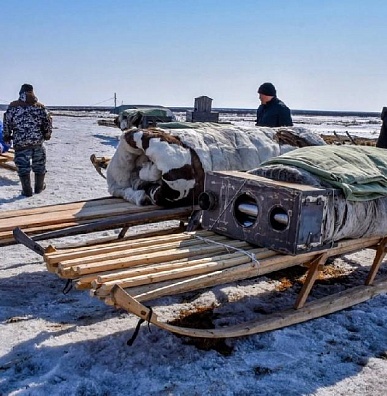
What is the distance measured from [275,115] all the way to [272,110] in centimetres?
8

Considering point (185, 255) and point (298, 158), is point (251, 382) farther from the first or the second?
point (298, 158)

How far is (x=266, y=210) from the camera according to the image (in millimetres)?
3668

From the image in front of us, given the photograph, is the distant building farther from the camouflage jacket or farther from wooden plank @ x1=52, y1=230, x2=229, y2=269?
wooden plank @ x1=52, y1=230, x2=229, y2=269

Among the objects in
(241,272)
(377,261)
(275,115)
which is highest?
(275,115)

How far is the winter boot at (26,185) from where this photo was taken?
781 cm

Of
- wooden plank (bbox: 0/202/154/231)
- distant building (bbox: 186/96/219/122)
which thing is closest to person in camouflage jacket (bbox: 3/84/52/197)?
wooden plank (bbox: 0/202/154/231)

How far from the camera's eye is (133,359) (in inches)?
126

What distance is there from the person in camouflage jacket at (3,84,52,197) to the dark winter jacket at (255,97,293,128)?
319 cm

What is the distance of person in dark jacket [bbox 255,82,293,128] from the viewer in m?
7.11

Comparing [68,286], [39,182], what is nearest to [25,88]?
[39,182]

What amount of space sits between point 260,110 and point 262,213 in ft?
13.4

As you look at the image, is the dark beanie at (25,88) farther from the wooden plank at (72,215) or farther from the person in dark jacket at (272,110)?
Answer: the wooden plank at (72,215)

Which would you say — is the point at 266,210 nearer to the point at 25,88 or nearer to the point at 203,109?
the point at 25,88

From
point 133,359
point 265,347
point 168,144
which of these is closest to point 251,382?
point 265,347
